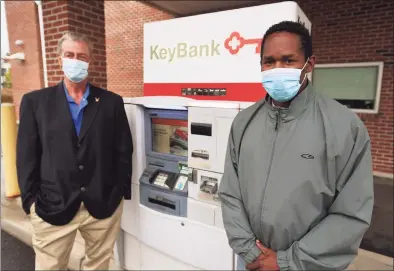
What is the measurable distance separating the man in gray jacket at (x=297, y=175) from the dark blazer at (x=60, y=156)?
1054mm

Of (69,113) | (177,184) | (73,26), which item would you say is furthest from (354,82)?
(69,113)

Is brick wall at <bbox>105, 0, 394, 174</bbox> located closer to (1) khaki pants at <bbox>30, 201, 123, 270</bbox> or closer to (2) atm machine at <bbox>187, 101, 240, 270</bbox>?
(2) atm machine at <bbox>187, 101, 240, 270</bbox>

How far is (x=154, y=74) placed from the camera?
2488 millimetres

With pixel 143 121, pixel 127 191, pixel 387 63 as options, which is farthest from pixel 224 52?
pixel 387 63

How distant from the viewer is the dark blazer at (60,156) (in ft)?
6.23

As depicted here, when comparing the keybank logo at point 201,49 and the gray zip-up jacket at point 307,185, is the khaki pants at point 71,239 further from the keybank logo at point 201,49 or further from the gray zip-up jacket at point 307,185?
the keybank logo at point 201,49

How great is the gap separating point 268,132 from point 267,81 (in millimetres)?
244

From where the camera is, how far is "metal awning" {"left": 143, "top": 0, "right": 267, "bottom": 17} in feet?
21.1

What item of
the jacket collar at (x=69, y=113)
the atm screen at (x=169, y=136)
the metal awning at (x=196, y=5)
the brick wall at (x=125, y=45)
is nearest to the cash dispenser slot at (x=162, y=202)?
the atm screen at (x=169, y=136)

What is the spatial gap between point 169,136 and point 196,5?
17.5 ft

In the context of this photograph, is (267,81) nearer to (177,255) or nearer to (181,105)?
(181,105)

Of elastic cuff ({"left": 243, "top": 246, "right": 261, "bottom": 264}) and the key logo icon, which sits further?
A: the key logo icon

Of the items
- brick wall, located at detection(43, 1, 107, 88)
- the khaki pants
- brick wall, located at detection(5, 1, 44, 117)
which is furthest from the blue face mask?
brick wall, located at detection(5, 1, 44, 117)

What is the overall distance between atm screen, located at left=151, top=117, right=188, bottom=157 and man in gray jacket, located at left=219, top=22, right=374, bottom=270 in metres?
0.87
